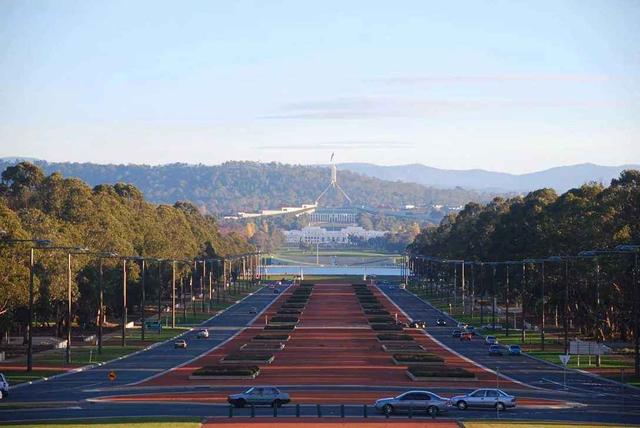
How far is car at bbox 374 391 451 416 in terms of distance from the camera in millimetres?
55188

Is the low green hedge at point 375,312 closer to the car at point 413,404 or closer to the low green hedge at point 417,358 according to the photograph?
the low green hedge at point 417,358

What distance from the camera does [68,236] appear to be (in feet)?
373

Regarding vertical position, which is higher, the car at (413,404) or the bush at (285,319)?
the car at (413,404)

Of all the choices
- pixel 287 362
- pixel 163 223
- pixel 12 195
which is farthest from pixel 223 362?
pixel 163 223

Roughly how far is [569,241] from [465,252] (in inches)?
2407

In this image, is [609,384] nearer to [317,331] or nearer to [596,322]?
[596,322]

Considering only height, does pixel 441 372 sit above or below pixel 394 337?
above

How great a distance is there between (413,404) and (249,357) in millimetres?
32061

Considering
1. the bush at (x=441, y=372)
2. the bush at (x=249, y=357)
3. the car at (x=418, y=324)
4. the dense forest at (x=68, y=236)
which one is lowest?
the car at (x=418, y=324)

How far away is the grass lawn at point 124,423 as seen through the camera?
4962 centimetres

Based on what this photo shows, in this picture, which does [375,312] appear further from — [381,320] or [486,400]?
[486,400]

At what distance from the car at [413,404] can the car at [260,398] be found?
4.96 meters

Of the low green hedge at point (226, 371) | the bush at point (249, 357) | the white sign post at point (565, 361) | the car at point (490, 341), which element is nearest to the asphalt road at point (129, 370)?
the bush at point (249, 357)

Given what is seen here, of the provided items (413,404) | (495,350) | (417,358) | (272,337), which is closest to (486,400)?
(413,404)
